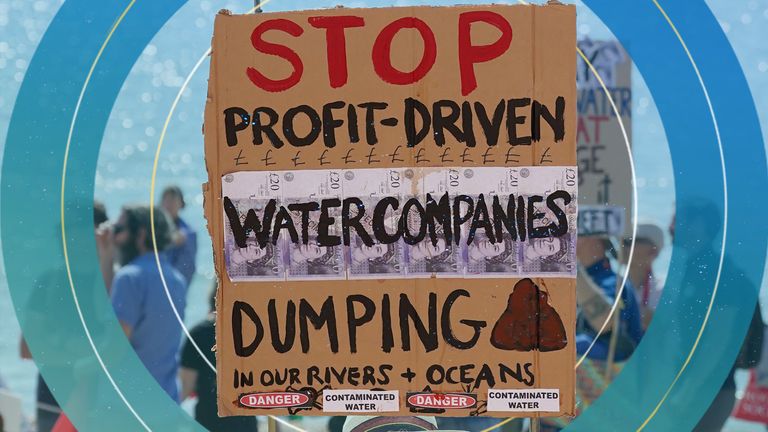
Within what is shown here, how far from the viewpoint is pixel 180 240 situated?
2.09 metres

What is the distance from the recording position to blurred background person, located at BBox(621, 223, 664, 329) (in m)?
2.02

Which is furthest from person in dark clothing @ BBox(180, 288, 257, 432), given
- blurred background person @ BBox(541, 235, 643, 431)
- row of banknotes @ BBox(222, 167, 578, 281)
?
blurred background person @ BBox(541, 235, 643, 431)

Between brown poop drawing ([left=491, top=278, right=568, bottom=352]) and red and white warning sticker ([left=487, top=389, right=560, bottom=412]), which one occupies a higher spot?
brown poop drawing ([left=491, top=278, right=568, bottom=352])

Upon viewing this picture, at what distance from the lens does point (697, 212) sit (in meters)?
2.01

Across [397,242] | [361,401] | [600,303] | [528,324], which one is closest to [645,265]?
[600,303]

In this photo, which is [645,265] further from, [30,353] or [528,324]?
[30,353]

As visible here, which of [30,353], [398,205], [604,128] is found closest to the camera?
[398,205]

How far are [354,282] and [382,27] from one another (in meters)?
0.59

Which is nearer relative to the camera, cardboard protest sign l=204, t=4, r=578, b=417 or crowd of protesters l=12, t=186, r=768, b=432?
cardboard protest sign l=204, t=4, r=578, b=417

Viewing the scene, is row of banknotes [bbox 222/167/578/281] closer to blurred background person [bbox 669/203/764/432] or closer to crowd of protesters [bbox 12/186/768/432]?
crowd of protesters [bbox 12/186/768/432]

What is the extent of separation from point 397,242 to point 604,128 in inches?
23.1

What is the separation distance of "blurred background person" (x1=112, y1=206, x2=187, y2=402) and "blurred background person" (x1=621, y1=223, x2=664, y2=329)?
1.12m

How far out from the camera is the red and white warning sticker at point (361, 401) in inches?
77.4

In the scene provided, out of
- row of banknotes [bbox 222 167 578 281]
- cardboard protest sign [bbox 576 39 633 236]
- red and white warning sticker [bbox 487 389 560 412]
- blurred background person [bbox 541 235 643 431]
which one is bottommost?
red and white warning sticker [bbox 487 389 560 412]
